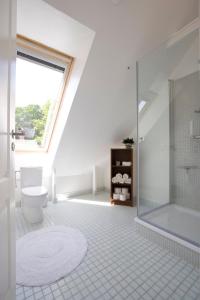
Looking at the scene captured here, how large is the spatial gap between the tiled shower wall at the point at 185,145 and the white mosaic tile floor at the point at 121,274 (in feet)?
3.19

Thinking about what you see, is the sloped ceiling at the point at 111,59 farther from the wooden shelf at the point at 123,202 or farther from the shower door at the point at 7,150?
the wooden shelf at the point at 123,202

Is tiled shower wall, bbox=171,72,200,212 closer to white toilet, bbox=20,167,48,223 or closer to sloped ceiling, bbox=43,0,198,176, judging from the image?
sloped ceiling, bbox=43,0,198,176

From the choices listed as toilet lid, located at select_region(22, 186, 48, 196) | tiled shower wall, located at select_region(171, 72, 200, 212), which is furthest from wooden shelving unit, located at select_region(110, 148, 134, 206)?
toilet lid, located at select_region(22, 186, 48, 196)

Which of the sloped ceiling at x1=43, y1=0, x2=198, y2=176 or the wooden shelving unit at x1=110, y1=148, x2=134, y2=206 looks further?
the wooden shelving unit at x1=110, y1=148, x2=134, y2=206

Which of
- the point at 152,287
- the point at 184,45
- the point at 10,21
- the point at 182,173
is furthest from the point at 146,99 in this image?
the point at 152,287

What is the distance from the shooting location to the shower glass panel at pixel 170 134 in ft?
7.17

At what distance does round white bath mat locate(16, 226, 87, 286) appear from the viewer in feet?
4.37

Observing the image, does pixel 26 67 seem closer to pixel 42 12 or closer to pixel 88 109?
pixel 42 12

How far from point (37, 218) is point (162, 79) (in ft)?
8.85

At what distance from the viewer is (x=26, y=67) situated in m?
2.07

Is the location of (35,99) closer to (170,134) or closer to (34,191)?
(34,191)

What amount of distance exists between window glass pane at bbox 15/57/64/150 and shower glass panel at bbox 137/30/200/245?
1.25m

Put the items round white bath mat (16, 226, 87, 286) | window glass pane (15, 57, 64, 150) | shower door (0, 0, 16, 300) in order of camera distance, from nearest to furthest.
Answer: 1. shower door (0, 0, 16, 300)
2. round white bath mat (16, 226, 87, 286)
3. window glass pane (15, 57, 64, 150)

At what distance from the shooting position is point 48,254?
1.58 metres
